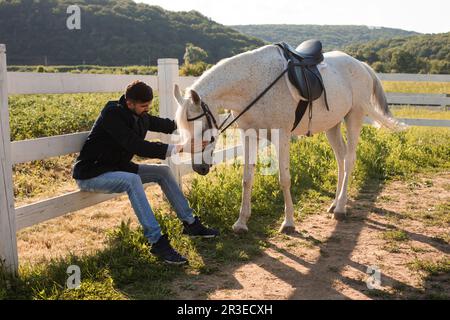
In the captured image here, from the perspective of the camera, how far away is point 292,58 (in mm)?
4609

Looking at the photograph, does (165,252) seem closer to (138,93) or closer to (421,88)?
(138,93)

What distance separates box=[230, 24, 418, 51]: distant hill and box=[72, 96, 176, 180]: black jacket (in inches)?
5337

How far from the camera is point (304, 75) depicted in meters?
4.52

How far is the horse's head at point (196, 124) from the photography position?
393cm

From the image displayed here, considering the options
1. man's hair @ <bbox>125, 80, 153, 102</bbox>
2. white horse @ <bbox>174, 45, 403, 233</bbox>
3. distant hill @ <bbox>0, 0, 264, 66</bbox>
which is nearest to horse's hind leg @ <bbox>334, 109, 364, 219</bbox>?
white horse @ <bbox>174, 45, 403, 233</bbox>

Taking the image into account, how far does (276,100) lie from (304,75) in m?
0.40

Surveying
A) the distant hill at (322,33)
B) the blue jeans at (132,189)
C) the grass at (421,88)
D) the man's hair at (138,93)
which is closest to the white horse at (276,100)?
the man's hair at (138,93)

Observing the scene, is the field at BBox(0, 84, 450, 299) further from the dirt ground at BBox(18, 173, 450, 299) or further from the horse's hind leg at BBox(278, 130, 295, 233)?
the horse's hind leg at BBox(278, 130, 295, 233)

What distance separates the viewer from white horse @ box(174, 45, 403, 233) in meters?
4.14

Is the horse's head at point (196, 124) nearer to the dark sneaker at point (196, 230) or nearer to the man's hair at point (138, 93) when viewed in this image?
the man's hair at point (138, 93)

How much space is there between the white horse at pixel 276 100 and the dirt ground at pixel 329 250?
42cm

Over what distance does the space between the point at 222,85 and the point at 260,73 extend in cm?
43
